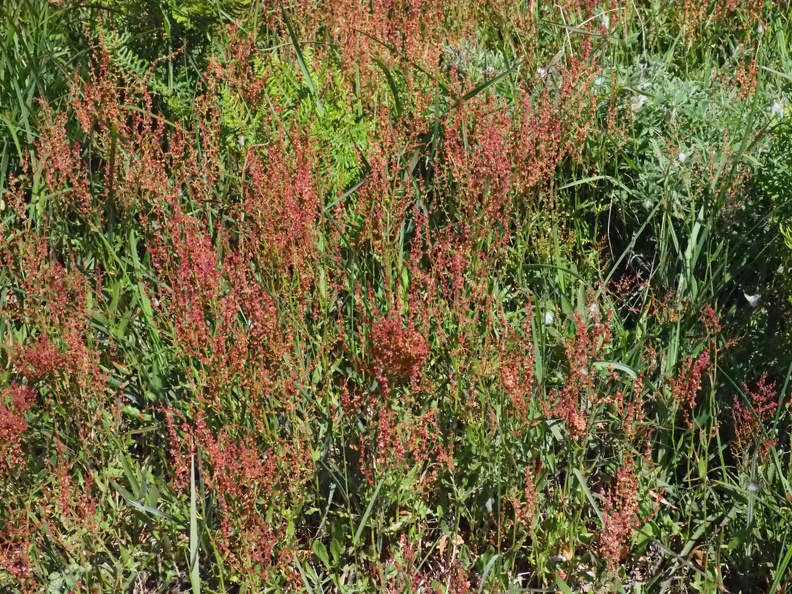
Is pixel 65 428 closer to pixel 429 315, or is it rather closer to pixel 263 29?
pixel 429 315

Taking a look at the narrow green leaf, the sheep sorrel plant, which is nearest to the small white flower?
the sheep sorrel plant

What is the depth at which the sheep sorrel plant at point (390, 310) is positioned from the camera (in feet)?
9.02

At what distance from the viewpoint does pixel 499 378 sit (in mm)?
2863

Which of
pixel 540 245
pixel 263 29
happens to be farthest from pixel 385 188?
pixel 263 29

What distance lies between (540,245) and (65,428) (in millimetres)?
1706

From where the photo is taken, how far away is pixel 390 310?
107 inches

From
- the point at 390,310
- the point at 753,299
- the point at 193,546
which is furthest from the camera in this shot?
the point at 753,299

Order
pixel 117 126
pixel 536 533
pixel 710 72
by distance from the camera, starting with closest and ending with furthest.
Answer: pixel 536 533
pixel 117 126
pixel 710 72

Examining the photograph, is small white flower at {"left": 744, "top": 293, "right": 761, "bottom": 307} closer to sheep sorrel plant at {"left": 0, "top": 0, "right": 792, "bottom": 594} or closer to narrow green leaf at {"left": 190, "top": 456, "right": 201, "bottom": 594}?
sheep sorrel plant at {"left": 0, "top": 0, "right": 792, "bottom": 594}

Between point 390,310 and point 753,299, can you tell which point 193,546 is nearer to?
point 390,310

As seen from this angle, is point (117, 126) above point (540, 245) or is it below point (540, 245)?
above

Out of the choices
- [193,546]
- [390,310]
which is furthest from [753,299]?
[193,546]

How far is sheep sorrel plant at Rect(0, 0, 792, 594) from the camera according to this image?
2.75 m

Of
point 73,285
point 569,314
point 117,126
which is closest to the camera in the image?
point 73,285
